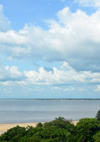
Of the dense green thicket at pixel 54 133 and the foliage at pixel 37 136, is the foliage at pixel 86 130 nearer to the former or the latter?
the dense green thicket at pixel 54 133

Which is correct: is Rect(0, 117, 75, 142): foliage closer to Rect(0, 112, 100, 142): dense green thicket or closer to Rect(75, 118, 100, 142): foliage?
Rect(0, 112, 100, 142): dense green thicket

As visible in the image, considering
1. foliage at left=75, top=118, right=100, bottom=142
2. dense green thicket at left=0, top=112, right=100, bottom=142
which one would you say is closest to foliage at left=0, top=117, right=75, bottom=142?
dense green thicket at left=0, top=112, right=100, bottom=142

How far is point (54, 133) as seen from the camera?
20.2 meters

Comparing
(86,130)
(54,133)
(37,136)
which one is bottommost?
(86,130)

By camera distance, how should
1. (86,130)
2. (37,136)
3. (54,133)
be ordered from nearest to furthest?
(37,136) < (54,133) < (86,130)

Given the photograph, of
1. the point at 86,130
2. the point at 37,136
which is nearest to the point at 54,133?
the point at 37,136

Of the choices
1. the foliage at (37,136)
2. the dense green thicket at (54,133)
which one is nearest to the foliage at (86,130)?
the dense green thicket at (54,133)

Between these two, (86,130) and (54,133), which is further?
(86,130)

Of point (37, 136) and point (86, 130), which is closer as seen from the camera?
point (37, 136)

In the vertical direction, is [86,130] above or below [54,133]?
below

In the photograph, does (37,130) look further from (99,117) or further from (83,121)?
(99,117)

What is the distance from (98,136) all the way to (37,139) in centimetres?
966

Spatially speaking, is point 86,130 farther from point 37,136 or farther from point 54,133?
point 37,136

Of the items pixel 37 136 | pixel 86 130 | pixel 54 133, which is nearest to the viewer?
pixel 37 136
